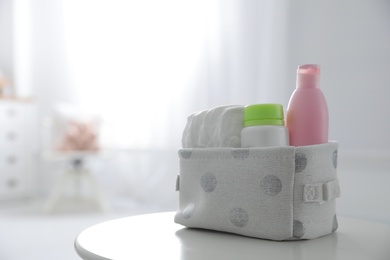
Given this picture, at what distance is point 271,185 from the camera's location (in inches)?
22.0

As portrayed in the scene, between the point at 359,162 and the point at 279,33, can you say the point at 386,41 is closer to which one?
the point at 359,162

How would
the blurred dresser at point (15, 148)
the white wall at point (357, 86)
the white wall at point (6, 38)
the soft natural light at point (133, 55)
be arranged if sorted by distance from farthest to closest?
the white wall at point (6, 38)
the blurred dresser at point (15, 148)
the soft natural light at point (133, 55)
the white wall at point (357, 86)

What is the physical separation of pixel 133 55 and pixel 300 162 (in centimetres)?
203

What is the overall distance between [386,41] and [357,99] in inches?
6.4

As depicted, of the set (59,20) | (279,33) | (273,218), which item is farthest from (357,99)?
(59,20)

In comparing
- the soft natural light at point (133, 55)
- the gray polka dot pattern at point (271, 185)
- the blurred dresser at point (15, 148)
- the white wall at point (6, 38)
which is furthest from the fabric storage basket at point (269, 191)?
the white wall at point (6, 38)

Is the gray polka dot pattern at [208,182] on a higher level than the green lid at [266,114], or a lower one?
lower

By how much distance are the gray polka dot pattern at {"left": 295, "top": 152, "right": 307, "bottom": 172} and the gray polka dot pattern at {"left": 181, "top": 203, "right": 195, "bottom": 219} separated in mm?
170

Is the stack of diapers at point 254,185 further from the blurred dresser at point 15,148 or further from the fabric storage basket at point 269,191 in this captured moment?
the blurred dresser at point 15,148

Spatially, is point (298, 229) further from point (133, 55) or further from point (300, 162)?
point (133, 55)

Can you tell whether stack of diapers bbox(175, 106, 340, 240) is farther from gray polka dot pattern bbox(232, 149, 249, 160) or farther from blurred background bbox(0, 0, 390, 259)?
blurred background bbox(0, 0, 390, 259)

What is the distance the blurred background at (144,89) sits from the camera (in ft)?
3.84

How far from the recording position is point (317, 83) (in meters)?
0.62

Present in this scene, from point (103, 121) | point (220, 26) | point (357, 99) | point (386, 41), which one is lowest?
point (103, 121)
